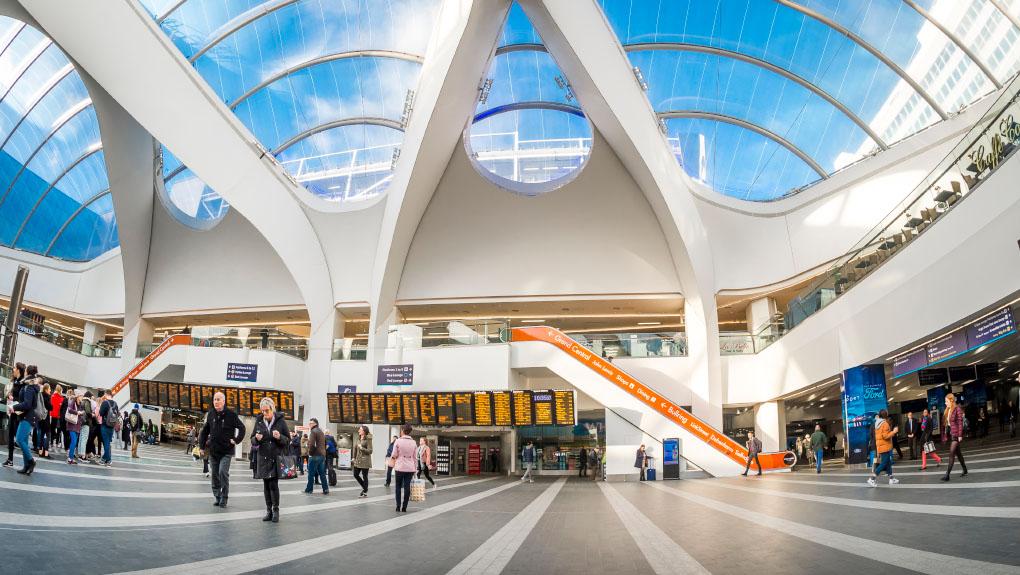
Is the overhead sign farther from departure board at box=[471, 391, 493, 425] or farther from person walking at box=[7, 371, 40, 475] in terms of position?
person walking at box=[7, 371, 40, 475]

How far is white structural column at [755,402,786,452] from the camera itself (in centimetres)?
2675

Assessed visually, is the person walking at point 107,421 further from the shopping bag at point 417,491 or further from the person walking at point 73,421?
the shopping bag at point 417,491

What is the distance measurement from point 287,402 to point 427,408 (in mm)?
7097

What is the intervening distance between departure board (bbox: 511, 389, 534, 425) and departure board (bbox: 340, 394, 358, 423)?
6.98 metres

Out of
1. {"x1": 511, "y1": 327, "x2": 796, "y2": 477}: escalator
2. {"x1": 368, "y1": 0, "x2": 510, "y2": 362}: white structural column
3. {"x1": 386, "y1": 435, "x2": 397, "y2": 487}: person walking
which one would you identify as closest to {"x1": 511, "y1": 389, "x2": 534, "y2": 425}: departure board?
{"x1": 511, "y1": 327, "x2": 796, "y2": 477}: escalator

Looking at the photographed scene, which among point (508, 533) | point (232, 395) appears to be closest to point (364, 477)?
point (508, 533)

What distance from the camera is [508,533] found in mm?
7160

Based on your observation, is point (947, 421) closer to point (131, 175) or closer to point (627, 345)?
point (627, 345)

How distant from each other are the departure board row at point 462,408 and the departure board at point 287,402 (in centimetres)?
243

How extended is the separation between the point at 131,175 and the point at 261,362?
1286 centimetres

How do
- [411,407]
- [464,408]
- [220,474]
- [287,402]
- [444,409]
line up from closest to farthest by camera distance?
[220,474] → [464,408] → [444,409] → [411,407] → [287,402]

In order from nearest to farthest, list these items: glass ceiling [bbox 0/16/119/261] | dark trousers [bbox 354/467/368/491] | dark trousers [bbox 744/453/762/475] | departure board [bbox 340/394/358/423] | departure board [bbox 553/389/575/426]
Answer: dark trousers [bbox 354/467/368/491], dark trousers [bbox 744/453/762/475], departure board [bbox 553/389/575/426], departure board [bbox 340/394/358/423], glass ceiling [bbox 0/16/119/261]

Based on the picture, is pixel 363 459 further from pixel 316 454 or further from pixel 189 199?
pixel 189 199

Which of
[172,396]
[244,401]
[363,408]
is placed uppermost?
[172,396]
